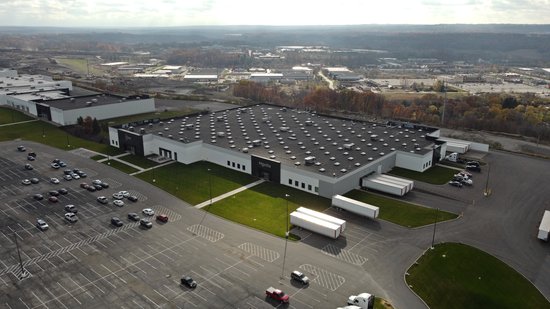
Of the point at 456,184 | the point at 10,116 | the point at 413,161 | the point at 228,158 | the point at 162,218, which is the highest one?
the point at 228,158

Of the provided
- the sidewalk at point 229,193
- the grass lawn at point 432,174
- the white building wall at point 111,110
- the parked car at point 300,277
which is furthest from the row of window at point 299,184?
the white building wall at point 111,110

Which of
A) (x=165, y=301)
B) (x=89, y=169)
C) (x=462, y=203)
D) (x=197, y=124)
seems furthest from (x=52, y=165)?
(x=462, y=203)

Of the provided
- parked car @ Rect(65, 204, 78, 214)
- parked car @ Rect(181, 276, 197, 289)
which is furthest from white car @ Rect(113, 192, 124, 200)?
parked car @ Rect(181, 276, 197, 289)

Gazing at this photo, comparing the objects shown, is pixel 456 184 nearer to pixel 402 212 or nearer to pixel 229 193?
pixel 402 212

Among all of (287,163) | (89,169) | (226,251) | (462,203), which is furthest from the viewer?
(89,169)

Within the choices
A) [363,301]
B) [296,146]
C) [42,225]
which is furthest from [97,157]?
[363,301]

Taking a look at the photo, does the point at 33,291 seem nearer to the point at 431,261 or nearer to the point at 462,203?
the point at 431,261
